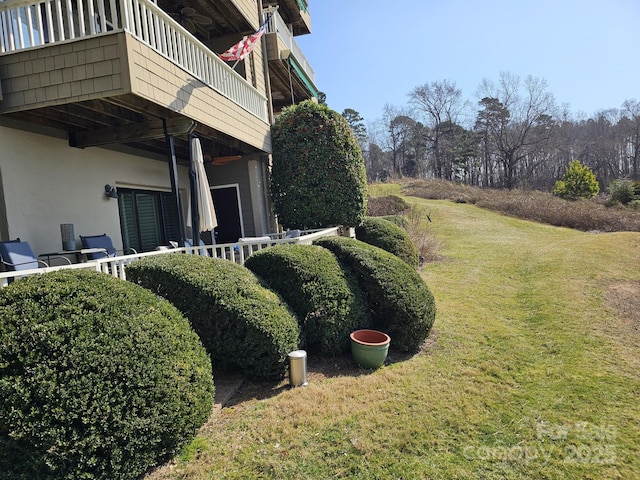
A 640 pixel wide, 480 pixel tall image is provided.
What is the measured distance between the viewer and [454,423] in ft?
10.6

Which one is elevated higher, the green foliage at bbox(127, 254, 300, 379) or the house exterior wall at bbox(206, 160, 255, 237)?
the house exterior wall at bbox(206, 160, 255, 237)

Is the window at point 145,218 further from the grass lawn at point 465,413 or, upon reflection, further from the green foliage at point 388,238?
the grass lawn at point 465,413

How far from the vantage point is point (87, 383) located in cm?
227

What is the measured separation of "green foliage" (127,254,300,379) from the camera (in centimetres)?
361

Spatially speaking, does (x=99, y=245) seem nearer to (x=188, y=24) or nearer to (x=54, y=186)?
(x=54, y=186)

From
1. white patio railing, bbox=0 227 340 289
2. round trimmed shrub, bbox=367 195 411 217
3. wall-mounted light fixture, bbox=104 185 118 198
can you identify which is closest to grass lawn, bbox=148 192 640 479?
white patio railing, bbox=0 227 340 289

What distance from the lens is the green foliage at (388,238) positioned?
9.55 meters

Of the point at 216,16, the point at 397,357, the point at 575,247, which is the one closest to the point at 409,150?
the point at 575,247

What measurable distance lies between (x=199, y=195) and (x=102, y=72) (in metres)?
2.69

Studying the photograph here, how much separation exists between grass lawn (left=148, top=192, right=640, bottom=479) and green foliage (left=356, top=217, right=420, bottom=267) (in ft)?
10.7

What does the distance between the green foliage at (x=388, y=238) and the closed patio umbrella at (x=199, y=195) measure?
172 inches

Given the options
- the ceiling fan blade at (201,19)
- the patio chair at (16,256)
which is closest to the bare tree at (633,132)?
the ceiling fan blade at (201,19)

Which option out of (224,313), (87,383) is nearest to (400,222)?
(224,313)

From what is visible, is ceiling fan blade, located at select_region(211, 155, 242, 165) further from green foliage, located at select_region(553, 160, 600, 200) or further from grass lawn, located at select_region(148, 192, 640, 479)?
green foliage, located at select_region(553, 160, 600, 200)
